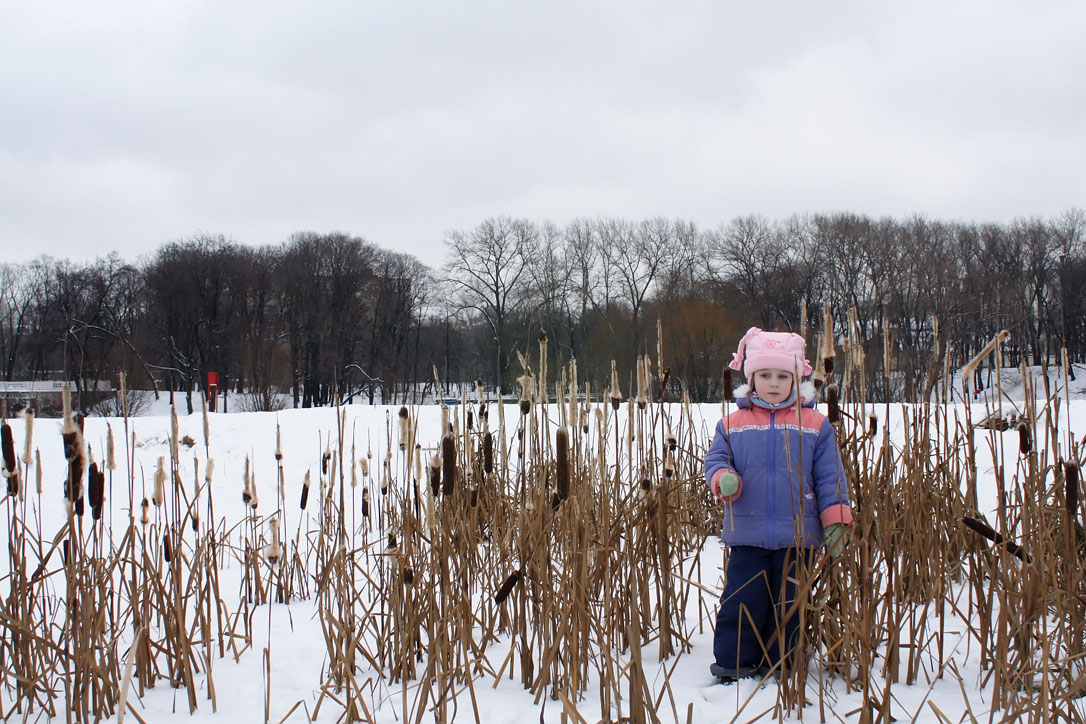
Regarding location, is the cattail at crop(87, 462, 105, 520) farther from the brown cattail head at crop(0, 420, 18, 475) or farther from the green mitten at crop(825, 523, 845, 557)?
the green mitten at crop(825, 523, 845, 557)

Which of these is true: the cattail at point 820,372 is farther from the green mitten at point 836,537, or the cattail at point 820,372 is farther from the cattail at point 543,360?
the cattail at point 543,360

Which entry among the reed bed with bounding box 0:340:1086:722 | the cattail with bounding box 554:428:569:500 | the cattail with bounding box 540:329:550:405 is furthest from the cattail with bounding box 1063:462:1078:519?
the cattail with bounding box 540:329:550:405

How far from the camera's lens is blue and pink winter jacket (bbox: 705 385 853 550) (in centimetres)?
241

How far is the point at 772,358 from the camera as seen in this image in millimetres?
2504

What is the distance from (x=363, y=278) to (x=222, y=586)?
35.9m

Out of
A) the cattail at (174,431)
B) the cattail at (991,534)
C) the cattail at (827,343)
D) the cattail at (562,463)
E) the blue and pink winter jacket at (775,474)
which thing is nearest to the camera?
the cattail at (991,534)

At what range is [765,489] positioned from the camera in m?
2.49

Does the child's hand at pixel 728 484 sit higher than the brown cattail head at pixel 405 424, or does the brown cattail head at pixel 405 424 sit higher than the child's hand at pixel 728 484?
the brown cattail head at pixel 405 424

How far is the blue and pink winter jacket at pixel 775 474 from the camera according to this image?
7.92 ft

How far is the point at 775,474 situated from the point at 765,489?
6 cm

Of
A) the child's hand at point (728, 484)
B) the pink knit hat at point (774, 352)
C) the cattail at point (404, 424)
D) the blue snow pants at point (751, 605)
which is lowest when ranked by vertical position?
the blue snow pants at point (751, 605)

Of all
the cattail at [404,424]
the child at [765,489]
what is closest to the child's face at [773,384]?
the child at [765,489]

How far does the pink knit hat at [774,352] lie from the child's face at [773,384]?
18mm

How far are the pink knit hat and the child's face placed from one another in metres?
0.02
